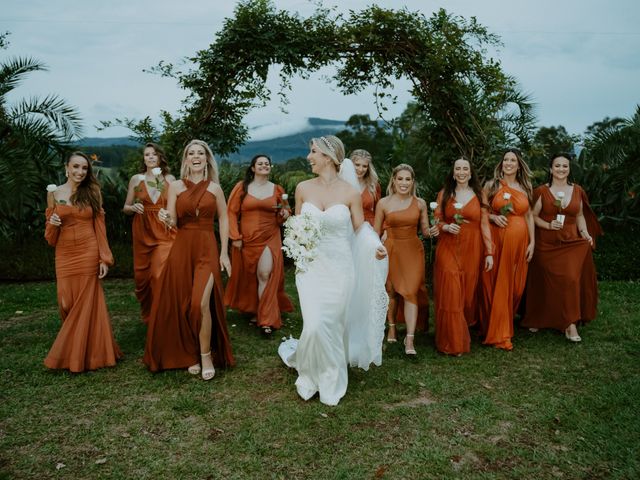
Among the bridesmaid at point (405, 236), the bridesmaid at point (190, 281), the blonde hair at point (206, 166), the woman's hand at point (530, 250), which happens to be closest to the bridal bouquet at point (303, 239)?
the bridesmaid at point (190, 281)

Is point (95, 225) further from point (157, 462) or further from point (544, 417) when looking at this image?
point (544, 417)

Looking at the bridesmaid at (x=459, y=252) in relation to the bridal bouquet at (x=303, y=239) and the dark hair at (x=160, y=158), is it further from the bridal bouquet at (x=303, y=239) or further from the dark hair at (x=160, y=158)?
the dark hair at (x=160, y=158)

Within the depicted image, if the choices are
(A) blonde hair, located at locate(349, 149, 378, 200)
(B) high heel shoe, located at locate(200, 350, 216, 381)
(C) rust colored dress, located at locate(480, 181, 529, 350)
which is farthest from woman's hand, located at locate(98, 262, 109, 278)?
(C) rust colored dress, located at locate(480, 181, 529, 350)

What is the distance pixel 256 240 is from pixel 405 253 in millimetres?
2095

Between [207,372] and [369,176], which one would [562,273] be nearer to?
[369,176]

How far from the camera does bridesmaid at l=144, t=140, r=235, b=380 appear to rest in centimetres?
558

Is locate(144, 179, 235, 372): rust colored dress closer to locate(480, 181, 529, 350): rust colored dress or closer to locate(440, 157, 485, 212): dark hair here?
locate(440, 157, 485, 212): dark hair

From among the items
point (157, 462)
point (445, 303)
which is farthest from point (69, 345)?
point (445, 303)

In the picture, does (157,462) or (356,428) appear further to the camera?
(356,428)

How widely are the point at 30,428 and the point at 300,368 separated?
229 cm

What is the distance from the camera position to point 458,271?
21.3 ft

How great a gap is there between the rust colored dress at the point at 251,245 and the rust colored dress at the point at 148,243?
92cm

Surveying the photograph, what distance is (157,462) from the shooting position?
13.0ft

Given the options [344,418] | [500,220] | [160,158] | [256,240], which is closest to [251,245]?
[256,240]
